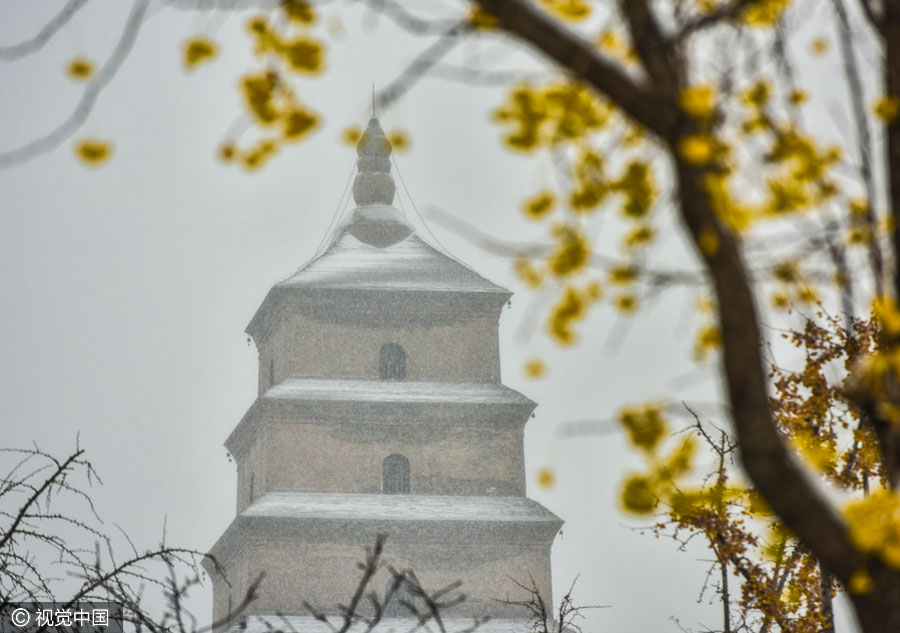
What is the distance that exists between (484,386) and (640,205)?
90.0 feet

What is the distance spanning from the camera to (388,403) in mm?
29734

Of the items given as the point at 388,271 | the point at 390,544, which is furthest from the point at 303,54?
the point at 388,271

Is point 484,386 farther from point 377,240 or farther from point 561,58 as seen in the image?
point 561,58

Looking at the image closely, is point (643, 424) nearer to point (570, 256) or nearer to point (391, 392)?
point (570, 256)

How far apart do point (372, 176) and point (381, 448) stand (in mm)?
8918

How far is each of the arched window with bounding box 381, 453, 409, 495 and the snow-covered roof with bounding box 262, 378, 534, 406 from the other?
1.25m

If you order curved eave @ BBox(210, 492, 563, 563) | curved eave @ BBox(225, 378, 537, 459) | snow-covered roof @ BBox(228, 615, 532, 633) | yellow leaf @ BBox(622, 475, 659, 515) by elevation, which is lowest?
yellow leaf @ BBox(622, 475, 659, 515)

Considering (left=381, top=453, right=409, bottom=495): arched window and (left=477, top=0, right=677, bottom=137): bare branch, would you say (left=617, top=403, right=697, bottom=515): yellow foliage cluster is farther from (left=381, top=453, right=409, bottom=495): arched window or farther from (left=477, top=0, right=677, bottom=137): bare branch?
(left=381, top=453, right=409, bottom=495): arched window

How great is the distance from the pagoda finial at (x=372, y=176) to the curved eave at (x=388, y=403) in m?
7.02

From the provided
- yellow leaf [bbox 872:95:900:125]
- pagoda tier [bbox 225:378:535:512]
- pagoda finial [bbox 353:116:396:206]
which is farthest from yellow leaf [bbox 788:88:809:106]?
pagoda finial [bbox 353:116:396:206]

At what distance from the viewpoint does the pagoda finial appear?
118 feet

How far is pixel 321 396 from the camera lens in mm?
29594

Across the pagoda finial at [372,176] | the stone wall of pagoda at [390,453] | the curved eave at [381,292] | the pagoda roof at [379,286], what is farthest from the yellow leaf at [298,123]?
the pagoda finial at [372,176]

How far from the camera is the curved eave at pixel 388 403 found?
29.6m
